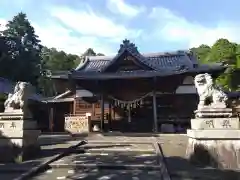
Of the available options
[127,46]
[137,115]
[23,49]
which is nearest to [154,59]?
[127,46]

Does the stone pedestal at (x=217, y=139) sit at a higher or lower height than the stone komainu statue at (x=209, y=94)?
lower

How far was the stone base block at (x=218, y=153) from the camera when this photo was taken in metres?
6.89

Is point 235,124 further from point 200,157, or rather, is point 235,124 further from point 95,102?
point 95,102

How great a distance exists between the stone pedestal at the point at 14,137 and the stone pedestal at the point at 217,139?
15.8ft

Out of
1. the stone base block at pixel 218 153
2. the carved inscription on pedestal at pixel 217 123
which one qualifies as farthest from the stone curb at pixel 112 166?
the carved inscription on pedestal at pixel 217 123

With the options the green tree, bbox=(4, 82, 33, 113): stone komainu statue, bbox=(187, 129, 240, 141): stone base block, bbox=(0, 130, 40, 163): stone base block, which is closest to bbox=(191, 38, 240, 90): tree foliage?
bbox=(187, 129, 240, 141): stone base block

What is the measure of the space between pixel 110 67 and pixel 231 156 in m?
14.6

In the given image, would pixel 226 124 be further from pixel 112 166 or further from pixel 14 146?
pixel 14 146

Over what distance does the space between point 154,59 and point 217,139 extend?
18280 mm

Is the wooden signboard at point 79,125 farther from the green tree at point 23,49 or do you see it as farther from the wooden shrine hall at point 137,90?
the green tree at point 23,49

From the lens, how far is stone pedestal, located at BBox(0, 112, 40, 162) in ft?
26.8

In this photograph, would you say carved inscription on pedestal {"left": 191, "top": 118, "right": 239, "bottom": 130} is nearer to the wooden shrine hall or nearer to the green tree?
the wooden shrine hall

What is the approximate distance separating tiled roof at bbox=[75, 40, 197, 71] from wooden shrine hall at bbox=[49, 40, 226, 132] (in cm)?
11

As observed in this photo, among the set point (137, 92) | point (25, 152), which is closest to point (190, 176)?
point (25, 152)
